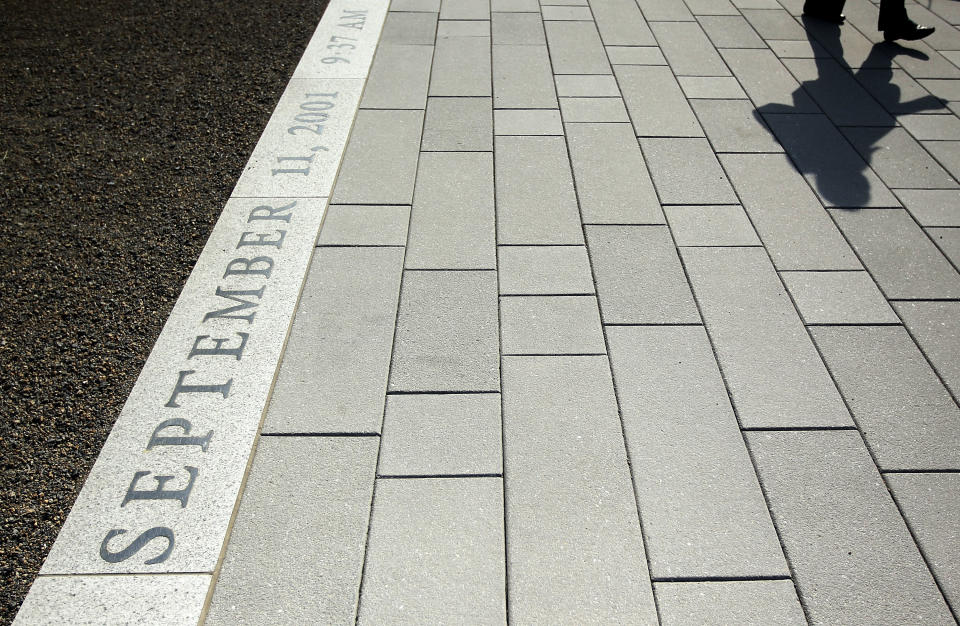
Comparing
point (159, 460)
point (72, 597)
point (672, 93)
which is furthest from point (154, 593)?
point (672, 93)

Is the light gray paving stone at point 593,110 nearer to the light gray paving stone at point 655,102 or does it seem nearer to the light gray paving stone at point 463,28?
the light gray paving stone at point 655,102

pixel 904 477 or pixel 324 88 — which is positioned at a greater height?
pixel 324 88

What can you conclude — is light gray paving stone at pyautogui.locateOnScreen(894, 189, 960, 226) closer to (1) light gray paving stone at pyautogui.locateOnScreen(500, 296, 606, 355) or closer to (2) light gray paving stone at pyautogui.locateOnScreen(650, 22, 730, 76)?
(2) light gray paving stone at pyautogui.locateOnScreen(650, 22, 730, 76)

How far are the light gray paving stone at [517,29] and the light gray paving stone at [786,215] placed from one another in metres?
2.66

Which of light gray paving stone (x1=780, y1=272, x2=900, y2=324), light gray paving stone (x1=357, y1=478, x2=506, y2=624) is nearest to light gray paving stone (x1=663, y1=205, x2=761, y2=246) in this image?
light gray paving stone (x1=780, y1=272, x2=900, y2=324)

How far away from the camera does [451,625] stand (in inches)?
98.0

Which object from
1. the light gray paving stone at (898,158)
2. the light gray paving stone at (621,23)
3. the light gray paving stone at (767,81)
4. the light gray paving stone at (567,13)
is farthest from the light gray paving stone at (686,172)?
the light gray paving stone at (567,13)

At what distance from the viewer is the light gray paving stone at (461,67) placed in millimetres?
6020

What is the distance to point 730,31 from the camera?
712 cm

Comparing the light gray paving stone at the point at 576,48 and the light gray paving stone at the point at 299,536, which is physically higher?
the light gray paving stone at the point at 576,48

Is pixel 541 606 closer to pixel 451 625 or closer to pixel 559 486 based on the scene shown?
pixel 451 625

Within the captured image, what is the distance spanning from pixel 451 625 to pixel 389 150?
11.8 feet

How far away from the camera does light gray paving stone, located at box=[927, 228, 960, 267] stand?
167 inches

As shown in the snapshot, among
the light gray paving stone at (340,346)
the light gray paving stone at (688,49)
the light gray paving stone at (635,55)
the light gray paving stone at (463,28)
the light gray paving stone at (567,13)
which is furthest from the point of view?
the light gray paving stone at (567,13)
